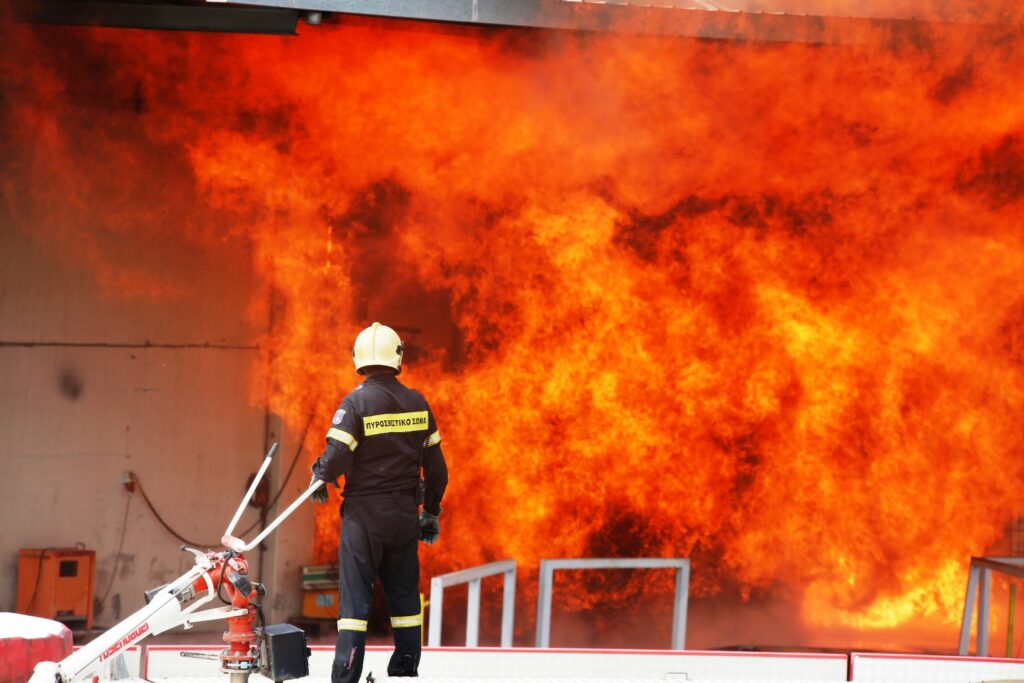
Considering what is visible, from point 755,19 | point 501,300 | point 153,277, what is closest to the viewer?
point 755,19

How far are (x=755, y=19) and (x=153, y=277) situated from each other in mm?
4944

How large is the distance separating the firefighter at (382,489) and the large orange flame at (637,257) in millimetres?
4403

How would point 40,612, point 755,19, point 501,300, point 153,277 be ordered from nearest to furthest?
1. point 755,19
2. point 40,612
3. point 153,277
4. point 501,300

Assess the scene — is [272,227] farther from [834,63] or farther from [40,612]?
[834,63]

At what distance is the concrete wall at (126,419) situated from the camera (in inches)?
368

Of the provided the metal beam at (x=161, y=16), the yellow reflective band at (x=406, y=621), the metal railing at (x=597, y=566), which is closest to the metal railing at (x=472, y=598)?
the metal railing at (x=597, y=566)

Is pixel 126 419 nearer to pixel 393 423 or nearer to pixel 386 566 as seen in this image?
pixel 386 566

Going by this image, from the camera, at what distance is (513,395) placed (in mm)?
10703

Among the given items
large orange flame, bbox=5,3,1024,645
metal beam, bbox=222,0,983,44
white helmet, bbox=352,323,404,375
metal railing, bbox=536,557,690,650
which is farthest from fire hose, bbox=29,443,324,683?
large orange flame, bbox=5,3,1024,645

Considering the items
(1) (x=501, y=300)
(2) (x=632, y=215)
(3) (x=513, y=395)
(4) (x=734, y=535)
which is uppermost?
(2) (x=632, y=215)

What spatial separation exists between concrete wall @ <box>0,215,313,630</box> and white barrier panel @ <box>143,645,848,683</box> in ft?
14.5

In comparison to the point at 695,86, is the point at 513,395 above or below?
below

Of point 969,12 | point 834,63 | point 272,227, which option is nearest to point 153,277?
point 272,227

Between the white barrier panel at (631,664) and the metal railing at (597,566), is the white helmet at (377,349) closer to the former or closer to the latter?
the white barrier panel at (631,664)
